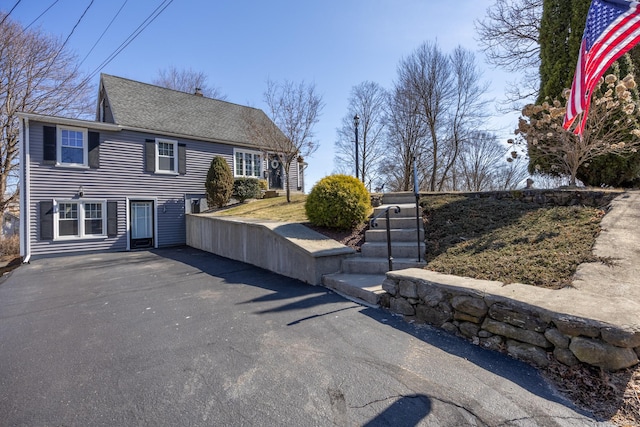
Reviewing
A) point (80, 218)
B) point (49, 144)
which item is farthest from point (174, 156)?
point (80, 218)

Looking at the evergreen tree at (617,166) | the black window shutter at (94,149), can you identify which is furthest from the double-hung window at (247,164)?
the evergreen tree at (617,166)

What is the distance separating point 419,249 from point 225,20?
7316mm

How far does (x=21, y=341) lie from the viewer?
342 centimetres

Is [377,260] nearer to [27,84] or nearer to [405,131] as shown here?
[405,131]

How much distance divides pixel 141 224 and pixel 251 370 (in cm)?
1201

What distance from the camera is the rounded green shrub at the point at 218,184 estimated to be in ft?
42.7

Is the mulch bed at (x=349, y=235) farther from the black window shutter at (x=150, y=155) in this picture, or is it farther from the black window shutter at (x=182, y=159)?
the black window shutter at (x=150, y=155)

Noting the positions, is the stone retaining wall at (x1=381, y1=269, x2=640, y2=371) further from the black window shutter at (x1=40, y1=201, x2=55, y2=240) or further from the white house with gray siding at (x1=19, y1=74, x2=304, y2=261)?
the black window shutter at (x1=40, y1=201, x2=55, y2=240)

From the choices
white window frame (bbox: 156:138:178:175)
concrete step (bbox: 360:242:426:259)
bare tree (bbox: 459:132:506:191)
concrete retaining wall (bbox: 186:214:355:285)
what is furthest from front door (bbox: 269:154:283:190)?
bare tree (bbox: 459:132:506:191)

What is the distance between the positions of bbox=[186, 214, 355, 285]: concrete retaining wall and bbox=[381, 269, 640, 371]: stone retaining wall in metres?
1.68

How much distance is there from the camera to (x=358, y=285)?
15.0 feet

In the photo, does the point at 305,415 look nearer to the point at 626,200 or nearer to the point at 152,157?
the point at 626,200

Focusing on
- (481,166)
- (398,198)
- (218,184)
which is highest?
(481,166)

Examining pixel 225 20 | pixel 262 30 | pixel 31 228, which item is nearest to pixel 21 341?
pixel 225 20
